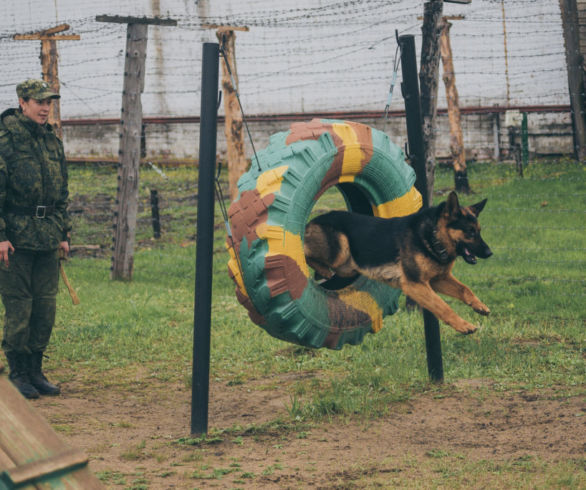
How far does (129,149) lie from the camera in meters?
11.0

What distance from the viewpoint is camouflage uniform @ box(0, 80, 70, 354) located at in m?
6.28

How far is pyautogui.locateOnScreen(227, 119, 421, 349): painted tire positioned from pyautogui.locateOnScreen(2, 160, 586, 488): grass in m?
0.65

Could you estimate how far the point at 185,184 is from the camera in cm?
1764

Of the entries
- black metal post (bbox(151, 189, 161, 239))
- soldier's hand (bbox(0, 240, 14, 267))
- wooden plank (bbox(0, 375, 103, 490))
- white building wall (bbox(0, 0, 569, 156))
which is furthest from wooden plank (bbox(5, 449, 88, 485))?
white building wall (bbox(0, 0, 569, 156))

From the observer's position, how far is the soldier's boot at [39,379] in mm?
6521

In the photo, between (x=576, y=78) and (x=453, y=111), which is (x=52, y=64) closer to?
(x=453, y=111)

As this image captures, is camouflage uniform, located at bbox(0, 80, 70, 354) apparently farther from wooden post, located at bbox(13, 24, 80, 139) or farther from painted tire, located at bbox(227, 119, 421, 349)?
wooden post, located at bbox(13, 24, 80, 139)

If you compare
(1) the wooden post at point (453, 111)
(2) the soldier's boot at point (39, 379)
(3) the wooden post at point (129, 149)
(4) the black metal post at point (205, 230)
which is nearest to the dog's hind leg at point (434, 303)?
(4) the black metal post at point (205, 230)

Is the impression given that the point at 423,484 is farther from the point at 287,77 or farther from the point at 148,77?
the point at 148,77

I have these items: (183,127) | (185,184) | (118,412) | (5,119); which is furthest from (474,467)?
(183,127)

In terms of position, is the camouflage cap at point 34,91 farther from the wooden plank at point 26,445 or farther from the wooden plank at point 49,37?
the wooden plank at point 49,37

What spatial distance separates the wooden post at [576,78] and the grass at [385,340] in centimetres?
345

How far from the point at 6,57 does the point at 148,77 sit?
4114 mm

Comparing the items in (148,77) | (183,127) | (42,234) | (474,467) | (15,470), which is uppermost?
(148,77)
